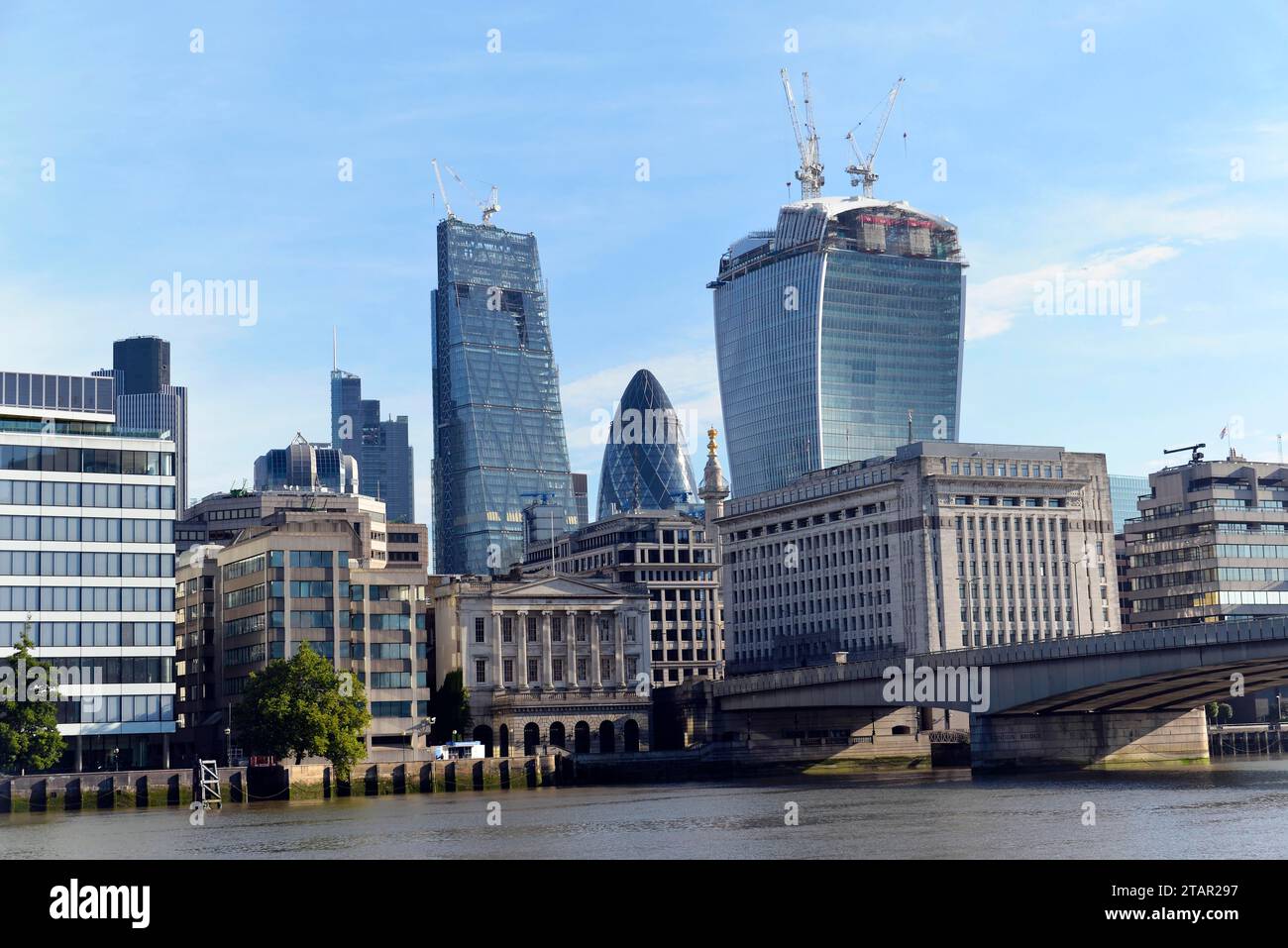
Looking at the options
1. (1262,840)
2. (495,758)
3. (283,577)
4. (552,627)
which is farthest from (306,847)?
(552,627)

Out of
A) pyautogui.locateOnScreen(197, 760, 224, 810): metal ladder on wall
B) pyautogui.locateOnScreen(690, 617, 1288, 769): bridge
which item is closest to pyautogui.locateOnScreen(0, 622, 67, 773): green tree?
pyautogui.locateOnScreen(197, 760, 224, 810): metal ladder on wall

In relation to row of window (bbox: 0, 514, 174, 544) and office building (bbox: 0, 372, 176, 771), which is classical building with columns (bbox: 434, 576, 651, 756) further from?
row of window (bbox: 0, 514, 174, 544)

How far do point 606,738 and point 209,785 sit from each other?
66.5 metres

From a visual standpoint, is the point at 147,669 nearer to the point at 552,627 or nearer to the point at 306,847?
the point at 552,627

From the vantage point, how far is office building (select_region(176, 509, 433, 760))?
154 meters

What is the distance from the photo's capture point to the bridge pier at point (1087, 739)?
451 ft

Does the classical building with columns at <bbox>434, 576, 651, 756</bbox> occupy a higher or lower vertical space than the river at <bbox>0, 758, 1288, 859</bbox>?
higher

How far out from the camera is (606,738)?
182750 mm

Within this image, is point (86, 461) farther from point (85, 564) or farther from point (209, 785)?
point (209, 785)

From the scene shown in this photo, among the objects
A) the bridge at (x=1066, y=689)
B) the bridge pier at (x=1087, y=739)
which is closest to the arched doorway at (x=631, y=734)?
the bridge at (x=1066, y=689)

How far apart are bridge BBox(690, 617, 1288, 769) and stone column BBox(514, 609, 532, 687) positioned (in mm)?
22684

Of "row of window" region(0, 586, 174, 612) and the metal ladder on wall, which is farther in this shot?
"row of window" region(0, 586, 174, 612)

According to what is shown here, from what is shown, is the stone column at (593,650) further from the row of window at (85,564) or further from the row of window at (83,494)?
the row of window at (83,494)

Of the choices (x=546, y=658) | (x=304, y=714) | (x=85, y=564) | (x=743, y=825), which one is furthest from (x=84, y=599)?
(x=743, y=825)
